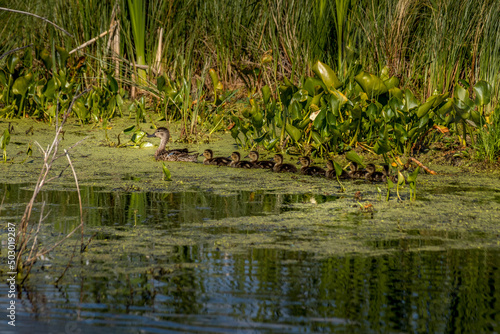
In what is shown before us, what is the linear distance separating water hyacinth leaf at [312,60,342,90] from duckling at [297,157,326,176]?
2.70 feet

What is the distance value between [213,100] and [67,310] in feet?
24.3

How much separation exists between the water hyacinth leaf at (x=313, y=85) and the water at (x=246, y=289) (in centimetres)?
311

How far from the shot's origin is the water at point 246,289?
9.14ft

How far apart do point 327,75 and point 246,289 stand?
415 cm

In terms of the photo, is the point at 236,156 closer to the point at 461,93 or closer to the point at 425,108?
the point at 425,108

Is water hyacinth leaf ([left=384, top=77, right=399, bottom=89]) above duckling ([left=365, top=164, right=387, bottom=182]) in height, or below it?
above

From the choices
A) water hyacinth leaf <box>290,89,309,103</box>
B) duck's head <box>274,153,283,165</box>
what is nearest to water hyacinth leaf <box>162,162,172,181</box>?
duck's head <box>274,153,283,165</box>

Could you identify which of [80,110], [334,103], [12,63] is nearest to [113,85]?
[80,110]

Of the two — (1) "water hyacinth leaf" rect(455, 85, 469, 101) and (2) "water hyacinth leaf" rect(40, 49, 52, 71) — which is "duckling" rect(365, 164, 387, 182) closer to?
(1) "water hyacinth leaf" rect(455, 85, 469, 101)

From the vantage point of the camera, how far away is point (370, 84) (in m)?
6.80

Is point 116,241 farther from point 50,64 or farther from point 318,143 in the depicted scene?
point 50,64

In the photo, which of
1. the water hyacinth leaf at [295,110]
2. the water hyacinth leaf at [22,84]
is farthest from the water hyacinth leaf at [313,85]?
the water hyacinth leaf at [22,84]

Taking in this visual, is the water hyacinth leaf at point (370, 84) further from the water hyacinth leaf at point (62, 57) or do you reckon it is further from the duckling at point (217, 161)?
the water hyacinth leaf at point (62, 57)

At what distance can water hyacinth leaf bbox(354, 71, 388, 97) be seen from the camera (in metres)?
6.75
